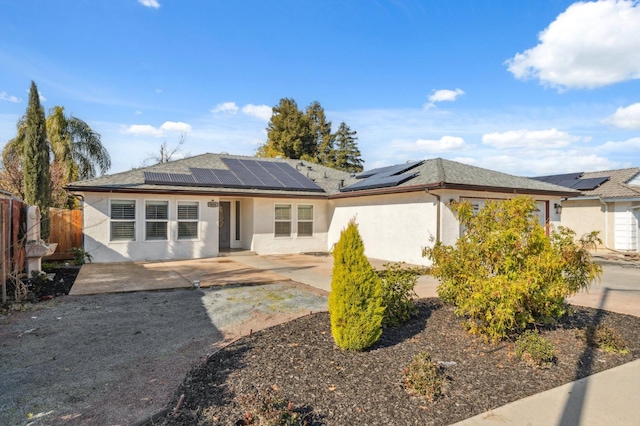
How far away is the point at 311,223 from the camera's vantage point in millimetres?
16266

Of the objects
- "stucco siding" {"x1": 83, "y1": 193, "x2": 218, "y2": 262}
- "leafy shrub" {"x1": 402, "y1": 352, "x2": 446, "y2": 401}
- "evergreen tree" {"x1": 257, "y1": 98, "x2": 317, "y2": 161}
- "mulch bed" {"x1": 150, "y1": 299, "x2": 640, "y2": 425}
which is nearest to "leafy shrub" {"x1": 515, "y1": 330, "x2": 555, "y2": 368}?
"mulch bed" {"x1": 150, "y1": 299, "x2": 640, "y2": 425}

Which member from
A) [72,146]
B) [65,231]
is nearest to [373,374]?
[65,231]

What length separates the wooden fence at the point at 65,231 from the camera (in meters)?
13.3

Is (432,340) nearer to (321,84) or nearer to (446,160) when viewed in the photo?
(446,160)

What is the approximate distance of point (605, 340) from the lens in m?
4.65

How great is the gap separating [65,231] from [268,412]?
14121 mm

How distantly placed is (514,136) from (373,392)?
70.5 ft

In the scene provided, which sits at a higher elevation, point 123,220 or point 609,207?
point 609,207

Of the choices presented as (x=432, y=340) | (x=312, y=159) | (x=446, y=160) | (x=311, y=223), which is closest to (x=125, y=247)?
(x=311, y=223)

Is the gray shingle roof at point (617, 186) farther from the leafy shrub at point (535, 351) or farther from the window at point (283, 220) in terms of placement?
the leafy shrub at point (535, 351)

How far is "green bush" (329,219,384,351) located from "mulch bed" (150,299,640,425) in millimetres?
216

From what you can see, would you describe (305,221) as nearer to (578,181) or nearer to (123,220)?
(123,220)

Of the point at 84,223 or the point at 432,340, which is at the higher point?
the point at 84,223

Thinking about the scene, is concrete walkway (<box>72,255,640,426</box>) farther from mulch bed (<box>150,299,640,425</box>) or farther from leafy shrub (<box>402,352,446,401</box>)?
leafy shrub (<box>402,352,446,401</box>)
